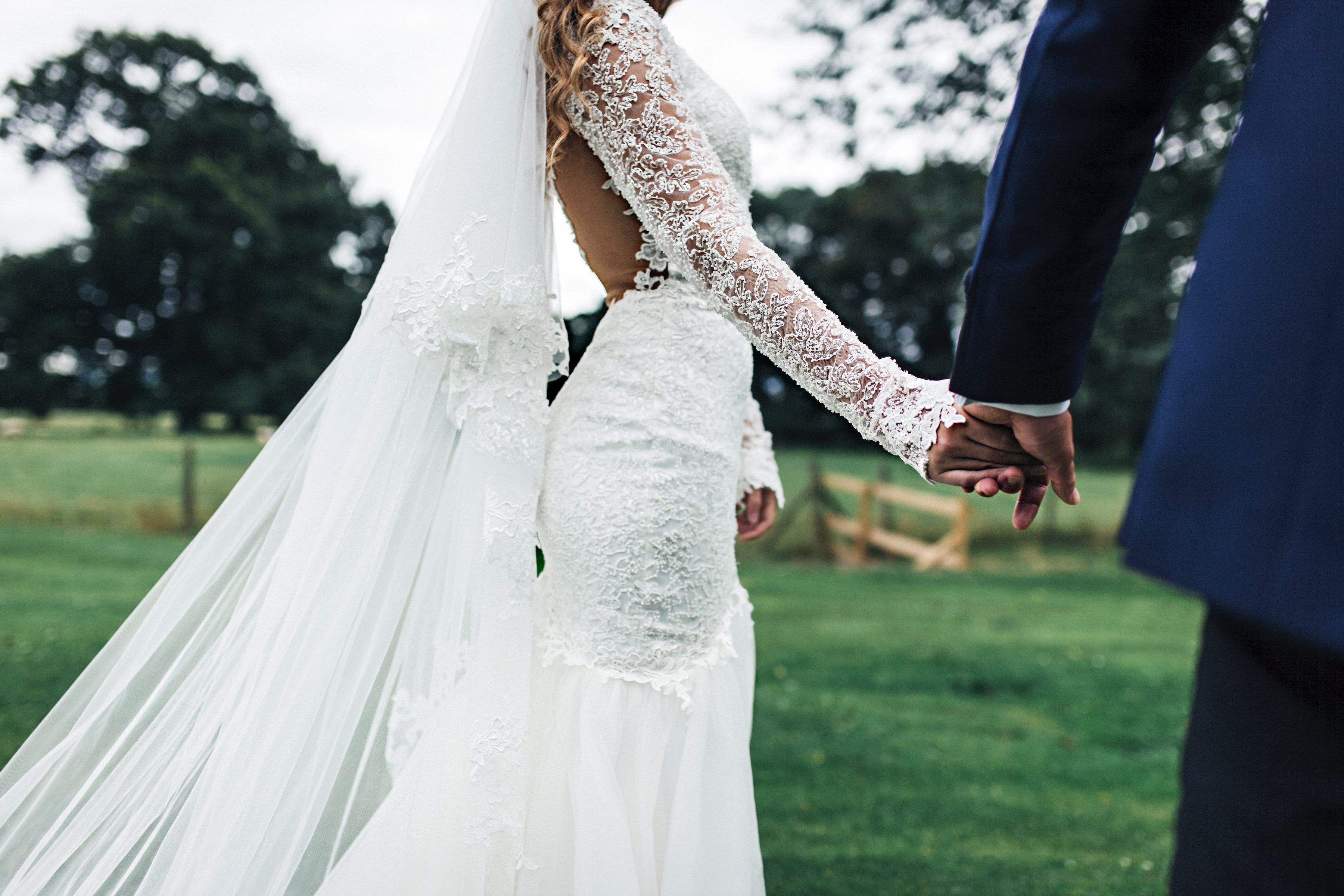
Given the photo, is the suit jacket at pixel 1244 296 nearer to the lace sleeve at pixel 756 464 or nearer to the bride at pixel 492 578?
the bride at pixel 492 578

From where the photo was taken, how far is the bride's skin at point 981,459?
1440mm

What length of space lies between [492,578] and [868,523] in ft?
35.6

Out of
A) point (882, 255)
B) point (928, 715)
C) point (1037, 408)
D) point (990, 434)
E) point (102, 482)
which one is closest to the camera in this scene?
point (1037, 408)

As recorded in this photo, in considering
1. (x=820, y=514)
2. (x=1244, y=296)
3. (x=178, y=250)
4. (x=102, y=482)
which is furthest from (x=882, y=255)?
(x=1244, y=296)

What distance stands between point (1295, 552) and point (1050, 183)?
53cm

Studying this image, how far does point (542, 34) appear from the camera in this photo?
1738 millimetres

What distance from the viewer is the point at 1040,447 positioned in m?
1.38

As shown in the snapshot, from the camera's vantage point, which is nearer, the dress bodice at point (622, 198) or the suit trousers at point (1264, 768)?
the suit trousers at point (1264, 768)

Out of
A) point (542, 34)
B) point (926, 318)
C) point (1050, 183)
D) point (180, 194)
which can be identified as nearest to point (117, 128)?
point (180, 194)

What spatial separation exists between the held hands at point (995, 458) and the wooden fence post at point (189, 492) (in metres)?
11.4

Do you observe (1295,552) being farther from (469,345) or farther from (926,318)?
(926,318)

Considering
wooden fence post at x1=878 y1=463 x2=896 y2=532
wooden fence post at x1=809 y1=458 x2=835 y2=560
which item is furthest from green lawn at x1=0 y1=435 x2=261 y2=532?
wooden fence post at x1=878 y1=463 x2=896 y2=532

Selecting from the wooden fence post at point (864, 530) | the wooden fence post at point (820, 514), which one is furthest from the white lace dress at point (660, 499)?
the wooden fence post at point (820, 514)

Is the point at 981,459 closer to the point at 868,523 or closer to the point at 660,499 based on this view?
the point at 660,499
